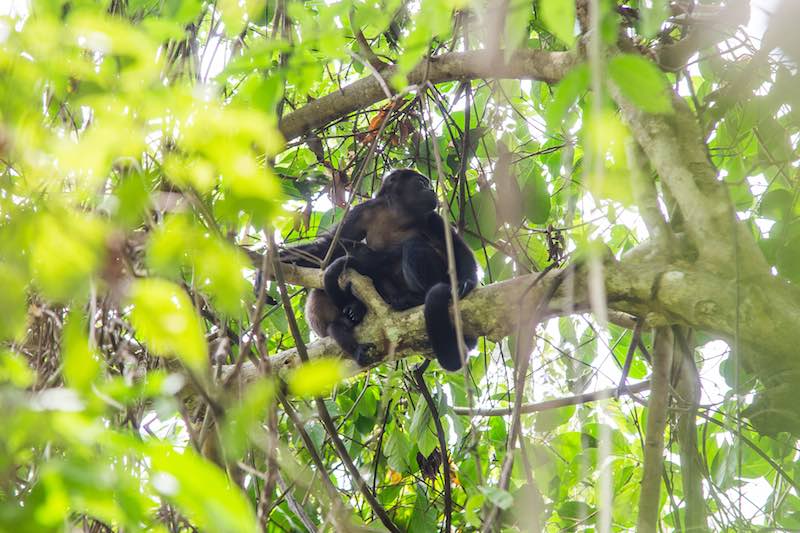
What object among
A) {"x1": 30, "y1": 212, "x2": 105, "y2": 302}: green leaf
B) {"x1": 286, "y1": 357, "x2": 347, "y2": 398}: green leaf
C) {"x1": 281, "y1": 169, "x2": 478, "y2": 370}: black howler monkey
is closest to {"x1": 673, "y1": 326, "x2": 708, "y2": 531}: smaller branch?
{"x1": 281, "y1": 169, "x2": 478, "y2": 370}: black howler monkey

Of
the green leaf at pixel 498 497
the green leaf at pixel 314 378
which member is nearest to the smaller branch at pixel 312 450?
the green leaf at pixel 498 497

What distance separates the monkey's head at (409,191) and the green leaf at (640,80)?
386 centimetres

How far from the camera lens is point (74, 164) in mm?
963

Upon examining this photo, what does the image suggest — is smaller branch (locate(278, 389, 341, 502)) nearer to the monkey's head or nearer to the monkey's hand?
the monkey's hand

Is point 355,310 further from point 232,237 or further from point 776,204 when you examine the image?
point 232,237

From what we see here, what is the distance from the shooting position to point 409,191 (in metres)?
5.10

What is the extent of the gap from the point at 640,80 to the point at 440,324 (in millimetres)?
2348

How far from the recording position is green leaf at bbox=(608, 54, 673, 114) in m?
0.99

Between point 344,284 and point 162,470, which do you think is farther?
point 344,284

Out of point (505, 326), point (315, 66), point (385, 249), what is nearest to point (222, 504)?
point (315, 66)

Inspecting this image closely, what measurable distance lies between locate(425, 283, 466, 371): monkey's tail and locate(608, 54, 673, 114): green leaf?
229 centimetres

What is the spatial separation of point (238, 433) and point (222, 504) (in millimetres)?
209

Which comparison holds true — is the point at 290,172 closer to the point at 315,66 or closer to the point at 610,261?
the point at 610,261

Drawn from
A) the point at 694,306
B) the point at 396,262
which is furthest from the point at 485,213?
the point at 694,306
